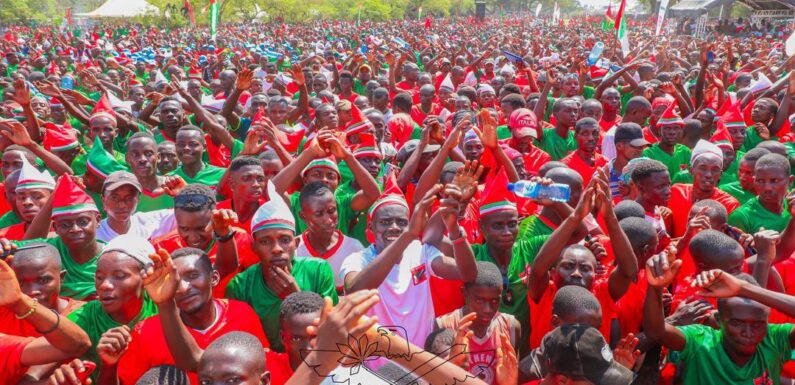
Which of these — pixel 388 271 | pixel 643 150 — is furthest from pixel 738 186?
pixel 388 271

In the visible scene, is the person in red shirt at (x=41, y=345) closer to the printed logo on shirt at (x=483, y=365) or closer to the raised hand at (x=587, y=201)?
the printed logo on shirt at (x=483, y=365)

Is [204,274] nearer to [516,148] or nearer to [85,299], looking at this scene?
[85,299]

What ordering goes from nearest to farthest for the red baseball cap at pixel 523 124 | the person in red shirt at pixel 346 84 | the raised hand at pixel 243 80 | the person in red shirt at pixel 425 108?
the red baseball cap at pixel 523 124, the raised hand at pixel 243 80, the person in red shirt at pixel 425 108, the person in red shirt at pixel 346 84

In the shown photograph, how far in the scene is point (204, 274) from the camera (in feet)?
9.93

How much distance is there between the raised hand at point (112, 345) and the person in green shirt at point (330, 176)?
2000 millimetres

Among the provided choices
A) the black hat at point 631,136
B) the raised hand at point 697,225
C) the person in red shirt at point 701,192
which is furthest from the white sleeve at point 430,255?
the black hat at point 631,136

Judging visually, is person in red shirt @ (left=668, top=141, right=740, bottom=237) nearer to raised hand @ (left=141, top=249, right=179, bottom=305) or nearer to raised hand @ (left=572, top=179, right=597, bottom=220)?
raised hand @ (left=572, top=179, right=597, bottom=220)

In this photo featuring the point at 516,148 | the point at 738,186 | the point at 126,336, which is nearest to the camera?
the point at 126,336

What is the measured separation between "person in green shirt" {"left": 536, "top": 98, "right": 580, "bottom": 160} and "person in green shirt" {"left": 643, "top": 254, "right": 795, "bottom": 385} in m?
3.80

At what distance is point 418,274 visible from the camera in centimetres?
342

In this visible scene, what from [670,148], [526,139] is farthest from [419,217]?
[670,148]

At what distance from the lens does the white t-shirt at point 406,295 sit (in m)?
3.29

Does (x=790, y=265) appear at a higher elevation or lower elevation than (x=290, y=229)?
lower

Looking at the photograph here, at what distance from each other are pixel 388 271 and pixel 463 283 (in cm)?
50
